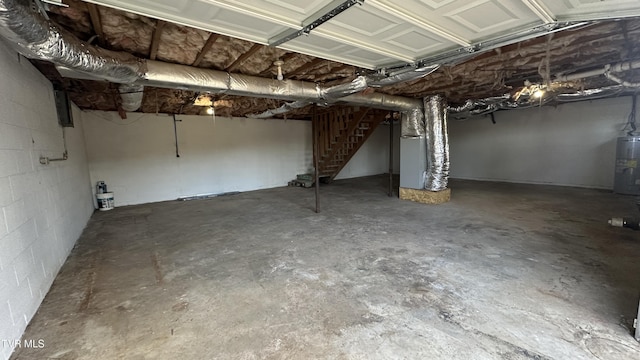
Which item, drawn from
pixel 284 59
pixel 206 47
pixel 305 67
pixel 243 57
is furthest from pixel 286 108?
pixel 206 47

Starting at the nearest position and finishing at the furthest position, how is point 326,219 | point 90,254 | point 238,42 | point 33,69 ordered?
1. point 238,42
2. point 33,69
3. point 90,254
4. point 326,219

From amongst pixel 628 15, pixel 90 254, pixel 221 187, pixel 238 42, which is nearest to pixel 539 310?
pixel 628 15

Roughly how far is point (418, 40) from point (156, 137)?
5.87 m

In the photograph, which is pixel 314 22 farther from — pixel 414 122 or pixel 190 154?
pixel 190 154

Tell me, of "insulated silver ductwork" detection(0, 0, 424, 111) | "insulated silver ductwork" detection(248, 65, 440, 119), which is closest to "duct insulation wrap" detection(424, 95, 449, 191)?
"insulated silver ductwork" detection(0, 0, 424, 111)

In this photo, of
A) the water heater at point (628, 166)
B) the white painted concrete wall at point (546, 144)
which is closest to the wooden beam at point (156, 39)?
the water heater at point (628, 166)

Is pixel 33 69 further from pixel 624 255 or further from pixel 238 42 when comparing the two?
pixel 624 255

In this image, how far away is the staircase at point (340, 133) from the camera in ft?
21.7

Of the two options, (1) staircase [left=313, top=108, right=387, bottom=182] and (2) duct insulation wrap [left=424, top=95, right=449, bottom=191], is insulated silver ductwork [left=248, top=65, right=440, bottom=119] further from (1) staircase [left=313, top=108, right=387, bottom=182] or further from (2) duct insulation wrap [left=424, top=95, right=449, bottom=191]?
(1) staircase [left=313, top=108, right=387, bottom=182]

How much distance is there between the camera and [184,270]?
257 centimetres

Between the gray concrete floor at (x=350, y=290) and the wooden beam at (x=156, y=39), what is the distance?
2.04m

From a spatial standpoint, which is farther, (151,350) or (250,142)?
(250,142)

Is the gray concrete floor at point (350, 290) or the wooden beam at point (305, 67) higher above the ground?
the wooden beam at point (305, 67)

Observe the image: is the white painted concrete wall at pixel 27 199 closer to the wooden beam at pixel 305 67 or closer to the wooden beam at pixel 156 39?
the wooden beam at pixel 156 39
